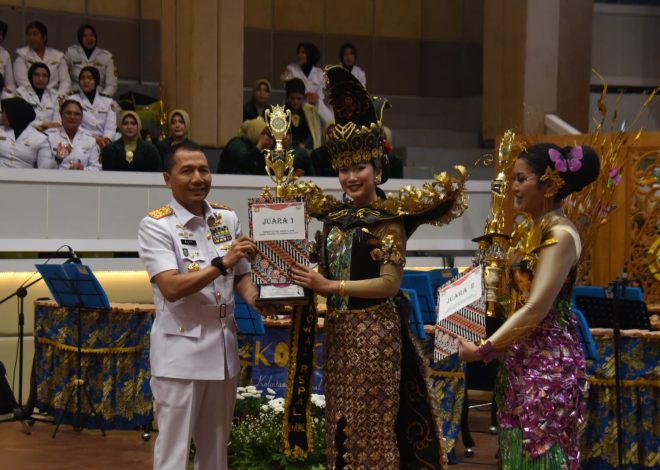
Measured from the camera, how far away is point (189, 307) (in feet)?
14.2

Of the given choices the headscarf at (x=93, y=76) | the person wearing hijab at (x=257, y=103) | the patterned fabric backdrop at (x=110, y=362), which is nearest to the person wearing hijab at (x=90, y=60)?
the headscarf at (x=93, y=76)

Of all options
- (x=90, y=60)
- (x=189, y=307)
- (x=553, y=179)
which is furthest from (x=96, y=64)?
(x=553, y=179)

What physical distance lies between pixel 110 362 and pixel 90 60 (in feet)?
14.7

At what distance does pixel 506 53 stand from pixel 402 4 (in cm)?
315

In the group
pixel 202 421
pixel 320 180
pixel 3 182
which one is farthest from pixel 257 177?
pixel 202 421

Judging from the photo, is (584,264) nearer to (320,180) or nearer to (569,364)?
(320,180)

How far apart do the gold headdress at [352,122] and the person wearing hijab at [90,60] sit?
7.23 meters

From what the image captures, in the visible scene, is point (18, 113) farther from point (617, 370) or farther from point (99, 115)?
point (617, 370)

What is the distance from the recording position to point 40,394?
318 inches

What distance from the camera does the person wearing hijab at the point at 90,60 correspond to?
444 inches

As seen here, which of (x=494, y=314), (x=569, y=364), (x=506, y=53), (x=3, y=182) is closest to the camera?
(x=569, y=364)

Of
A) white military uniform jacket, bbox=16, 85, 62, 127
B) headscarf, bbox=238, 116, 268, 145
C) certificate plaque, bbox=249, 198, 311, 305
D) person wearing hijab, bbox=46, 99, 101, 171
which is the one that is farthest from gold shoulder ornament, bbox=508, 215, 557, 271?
white military uniform jacket, bbox=16, 85, 62, 127

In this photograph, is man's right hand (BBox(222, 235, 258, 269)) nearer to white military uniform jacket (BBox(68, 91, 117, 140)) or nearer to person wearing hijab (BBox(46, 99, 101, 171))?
person wearing hijab (BBox(46, 99, 101, 171))

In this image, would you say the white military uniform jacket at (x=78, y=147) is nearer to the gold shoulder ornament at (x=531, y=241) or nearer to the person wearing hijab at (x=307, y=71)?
the person wearing hijab at (x=307, y=71)
